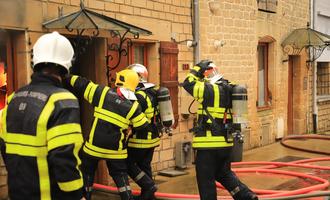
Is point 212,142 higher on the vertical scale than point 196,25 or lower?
lower

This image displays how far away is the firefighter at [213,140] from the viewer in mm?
5645

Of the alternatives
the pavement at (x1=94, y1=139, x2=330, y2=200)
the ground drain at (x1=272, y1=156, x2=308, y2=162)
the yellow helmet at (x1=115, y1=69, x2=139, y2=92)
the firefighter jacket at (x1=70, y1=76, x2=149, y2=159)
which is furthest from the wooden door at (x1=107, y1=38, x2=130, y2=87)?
the ground drain at (x1=272, y1=156, x2=308, y2=162)

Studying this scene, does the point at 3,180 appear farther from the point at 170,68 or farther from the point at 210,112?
the point at 170,68

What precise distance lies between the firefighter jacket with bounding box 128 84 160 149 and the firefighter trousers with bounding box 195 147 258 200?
0.88 m

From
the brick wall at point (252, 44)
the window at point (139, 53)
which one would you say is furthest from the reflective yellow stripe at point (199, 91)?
the brick wall at point (252, 44)

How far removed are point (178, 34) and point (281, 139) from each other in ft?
16.6

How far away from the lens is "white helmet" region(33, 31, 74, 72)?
307cm

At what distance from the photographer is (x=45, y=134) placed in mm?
2959

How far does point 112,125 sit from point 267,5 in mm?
7807

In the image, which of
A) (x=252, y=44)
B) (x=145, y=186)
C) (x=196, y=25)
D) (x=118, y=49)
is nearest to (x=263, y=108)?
(x=252, y=44)

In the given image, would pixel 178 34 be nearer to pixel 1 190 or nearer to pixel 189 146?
pixel 189 146

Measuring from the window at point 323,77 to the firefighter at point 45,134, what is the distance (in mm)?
13543

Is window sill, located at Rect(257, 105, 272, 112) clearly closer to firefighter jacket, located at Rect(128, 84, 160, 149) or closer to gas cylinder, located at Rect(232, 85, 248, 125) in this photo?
firefighter jacket, located at Rect(128, 84, 160, 149)

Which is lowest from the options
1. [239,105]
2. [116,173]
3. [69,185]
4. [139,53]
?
[116,173]
